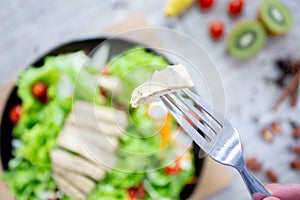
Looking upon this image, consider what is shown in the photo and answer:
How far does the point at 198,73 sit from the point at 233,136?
0.16 meters

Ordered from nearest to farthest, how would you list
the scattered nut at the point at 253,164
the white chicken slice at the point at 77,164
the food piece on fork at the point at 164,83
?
1. the food piece on fork at the point at 164,83
2. the white chicken slice at the point at 77,164
3. the scattered nut at the point at 253,164

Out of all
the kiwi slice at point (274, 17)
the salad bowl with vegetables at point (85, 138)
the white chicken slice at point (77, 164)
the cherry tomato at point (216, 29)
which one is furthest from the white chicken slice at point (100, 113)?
the kiwi slice at point (274, 17)

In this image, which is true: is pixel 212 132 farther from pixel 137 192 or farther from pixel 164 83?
pixel 137 192

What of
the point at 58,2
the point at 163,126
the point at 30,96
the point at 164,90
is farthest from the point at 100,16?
the point at 164,90

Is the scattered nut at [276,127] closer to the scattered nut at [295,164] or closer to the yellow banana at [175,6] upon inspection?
the scattered nut at [295,164]

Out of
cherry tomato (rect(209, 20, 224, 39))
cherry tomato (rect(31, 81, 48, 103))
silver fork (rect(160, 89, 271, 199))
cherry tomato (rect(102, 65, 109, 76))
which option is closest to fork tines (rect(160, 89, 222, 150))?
silver fork (rect(160, 89, 271, 199))

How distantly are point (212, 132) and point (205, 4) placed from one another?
29.9 inches

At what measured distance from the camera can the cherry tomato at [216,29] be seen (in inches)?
65.6

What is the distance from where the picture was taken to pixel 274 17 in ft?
5.50

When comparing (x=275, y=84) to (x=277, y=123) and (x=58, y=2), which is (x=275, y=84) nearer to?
(x=277, y=123)

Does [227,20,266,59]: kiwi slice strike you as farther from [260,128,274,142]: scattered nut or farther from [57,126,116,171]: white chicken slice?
[57,126,116,171]: white chicken slice

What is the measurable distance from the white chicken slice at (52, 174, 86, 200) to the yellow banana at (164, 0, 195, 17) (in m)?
0.59

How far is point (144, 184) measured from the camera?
1.48 metres

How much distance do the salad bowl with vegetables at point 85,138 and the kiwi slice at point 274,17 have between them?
0.41m
